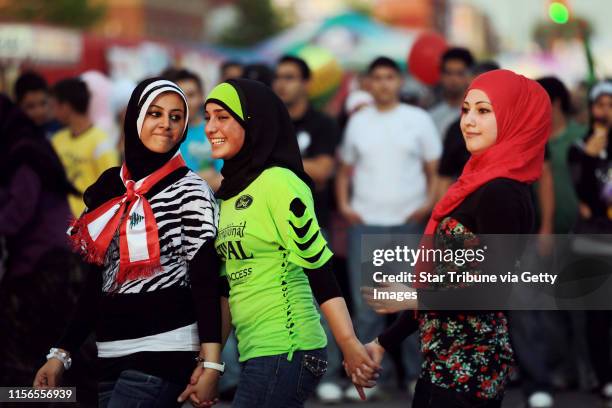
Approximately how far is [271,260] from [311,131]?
426 centimetres

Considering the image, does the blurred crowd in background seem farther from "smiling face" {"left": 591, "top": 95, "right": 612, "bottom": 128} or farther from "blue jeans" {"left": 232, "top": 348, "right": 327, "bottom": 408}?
"blue jeans" {"left": 232, "top": 348, "right": 327, "bottom": 408}

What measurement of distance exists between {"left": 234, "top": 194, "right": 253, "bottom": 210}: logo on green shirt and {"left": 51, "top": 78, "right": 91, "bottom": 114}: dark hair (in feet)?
13.9

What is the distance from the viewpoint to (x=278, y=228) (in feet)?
14.3

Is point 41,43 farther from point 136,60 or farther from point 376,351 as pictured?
point 376,351

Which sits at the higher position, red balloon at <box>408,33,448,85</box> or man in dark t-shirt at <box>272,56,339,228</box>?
red balloon at <box>408,33,448,85</box>

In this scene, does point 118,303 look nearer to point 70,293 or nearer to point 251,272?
point 251,272

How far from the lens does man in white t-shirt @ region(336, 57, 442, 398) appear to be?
28.4 ft

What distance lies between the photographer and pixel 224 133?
4520mm

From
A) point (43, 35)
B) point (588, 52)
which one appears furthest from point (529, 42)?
point (588, 52)

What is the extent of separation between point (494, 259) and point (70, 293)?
3.06 meters

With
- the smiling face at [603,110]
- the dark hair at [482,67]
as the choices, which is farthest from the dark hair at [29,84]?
the smiling face at [603,110]

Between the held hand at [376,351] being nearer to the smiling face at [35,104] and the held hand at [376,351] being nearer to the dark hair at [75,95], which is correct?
the dark hair at [75,95]

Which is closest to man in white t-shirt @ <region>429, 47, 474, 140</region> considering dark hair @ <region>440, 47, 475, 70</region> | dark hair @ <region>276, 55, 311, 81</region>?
dark hair @ <region>440, 47, 475, 70</region>

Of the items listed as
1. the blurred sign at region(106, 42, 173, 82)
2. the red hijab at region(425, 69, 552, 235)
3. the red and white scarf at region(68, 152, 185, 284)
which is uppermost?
the blurred sign at region(106, 42, 173, 82)
